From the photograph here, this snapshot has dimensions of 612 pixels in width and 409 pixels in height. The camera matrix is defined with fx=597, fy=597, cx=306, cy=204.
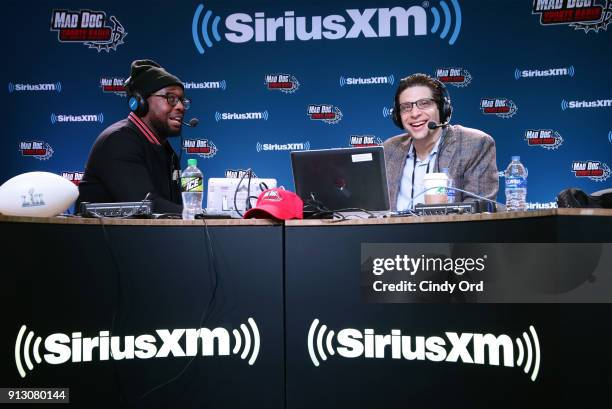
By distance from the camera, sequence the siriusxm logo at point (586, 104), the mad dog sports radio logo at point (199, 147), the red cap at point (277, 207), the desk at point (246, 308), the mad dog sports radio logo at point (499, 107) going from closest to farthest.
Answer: the desk at point (246, 308)
the red cap at point (277, 207)
the siriusxm logo at point (586, 104)
the mad dog sports radio logo at point (499, 107)
the mad dog sports radio logo at point (199, 147)

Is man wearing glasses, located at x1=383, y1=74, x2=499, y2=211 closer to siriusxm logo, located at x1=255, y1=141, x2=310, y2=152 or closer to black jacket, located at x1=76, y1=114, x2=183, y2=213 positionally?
black jacket, located at x1=76, y1=114, x2=183, y2=213

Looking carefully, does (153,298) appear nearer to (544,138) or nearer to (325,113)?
(325,113)

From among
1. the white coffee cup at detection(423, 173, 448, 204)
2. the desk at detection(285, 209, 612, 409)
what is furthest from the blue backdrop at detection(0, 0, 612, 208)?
the desk at detection(285, 209, 612, 409)

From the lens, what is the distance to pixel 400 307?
6.56ft

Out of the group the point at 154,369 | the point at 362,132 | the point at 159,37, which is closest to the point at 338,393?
the point at 154,369

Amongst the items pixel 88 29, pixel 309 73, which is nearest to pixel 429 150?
pixel 309 73

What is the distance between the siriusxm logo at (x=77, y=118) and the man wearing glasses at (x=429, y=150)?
302cm

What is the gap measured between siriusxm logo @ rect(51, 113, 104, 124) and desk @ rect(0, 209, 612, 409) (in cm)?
365

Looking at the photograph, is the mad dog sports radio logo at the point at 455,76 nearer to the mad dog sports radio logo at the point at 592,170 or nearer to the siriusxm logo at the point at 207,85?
the mad dog sports radio logo at the point at 592,170

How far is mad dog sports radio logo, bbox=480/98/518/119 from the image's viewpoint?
502 centimetres

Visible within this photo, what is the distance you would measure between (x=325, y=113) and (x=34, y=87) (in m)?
2.66

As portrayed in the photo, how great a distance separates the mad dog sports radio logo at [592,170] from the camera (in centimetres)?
490

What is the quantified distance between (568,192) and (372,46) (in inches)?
132

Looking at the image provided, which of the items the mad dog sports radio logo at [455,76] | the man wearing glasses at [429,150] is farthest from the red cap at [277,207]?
the mad dog sports radio logo at [455,76]
